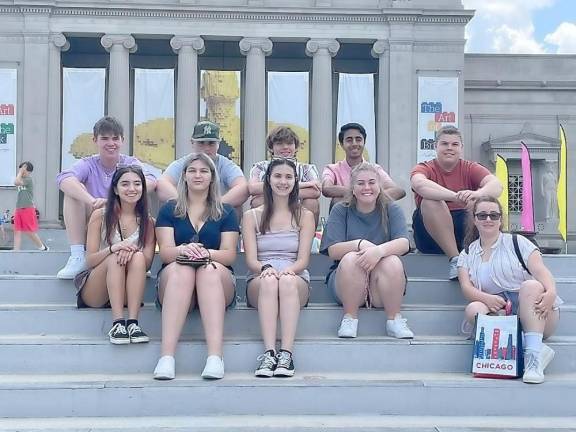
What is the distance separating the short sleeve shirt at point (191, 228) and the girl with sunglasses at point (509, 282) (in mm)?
1731

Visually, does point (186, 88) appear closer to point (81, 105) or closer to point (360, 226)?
point (81, 105)

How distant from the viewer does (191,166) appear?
507 cm

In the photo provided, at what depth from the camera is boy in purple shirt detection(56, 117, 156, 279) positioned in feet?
18.3

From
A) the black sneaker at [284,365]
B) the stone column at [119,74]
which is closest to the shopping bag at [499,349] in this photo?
the black sneaker at [284,365]

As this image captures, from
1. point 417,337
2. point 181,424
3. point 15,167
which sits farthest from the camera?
point 15,167

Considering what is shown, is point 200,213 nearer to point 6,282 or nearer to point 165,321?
point 165,321

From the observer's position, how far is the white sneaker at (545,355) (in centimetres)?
452

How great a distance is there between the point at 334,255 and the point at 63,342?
1.98 metres

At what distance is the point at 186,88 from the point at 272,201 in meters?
23.4

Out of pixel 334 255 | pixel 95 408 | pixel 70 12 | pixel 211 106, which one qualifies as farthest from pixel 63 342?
pixel 70 12

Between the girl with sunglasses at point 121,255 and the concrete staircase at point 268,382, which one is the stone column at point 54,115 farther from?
the girl with sunglasses at point 121,255

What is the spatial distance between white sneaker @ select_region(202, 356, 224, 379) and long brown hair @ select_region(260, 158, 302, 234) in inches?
44.3

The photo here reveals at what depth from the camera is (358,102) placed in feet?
A: 88.2

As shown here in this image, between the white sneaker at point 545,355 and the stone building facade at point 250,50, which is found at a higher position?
the stone building facade at point 250,50
